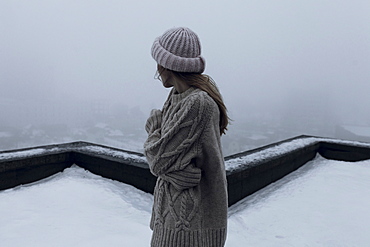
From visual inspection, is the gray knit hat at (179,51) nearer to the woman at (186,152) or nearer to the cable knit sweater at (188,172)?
the woman at (186,152)

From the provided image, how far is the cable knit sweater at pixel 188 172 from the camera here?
5.57 feet

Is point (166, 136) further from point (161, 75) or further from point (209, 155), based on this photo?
point (161, 75)

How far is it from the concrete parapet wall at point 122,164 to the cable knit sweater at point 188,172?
2985 mm

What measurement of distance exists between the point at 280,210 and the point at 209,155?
→ 11.4ft

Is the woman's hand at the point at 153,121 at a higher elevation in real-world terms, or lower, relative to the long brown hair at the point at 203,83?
lower

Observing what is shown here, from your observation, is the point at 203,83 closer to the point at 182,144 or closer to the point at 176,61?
the point at 176,61

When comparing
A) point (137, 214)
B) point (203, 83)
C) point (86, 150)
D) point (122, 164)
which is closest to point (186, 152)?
point (203, 83)

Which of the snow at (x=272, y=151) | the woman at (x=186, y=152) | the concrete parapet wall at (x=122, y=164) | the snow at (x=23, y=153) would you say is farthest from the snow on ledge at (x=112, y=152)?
the woman at (x=186, y=152)

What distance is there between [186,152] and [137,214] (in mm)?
3017

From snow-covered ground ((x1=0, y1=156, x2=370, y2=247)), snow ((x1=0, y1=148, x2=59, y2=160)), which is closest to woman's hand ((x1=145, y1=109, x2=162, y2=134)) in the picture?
snow-covered ground ((x1=0, y1=156, x2=370, y2=247))

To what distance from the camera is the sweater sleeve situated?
5.52 feet

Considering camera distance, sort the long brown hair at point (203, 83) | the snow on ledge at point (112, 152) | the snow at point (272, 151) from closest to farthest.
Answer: the long brown hair at point (203, 83) → the snow at point (272, 151) → the snow on ledge at point (112, 152)

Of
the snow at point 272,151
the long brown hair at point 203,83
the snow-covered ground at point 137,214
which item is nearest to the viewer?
the long brown hair at point 203,83

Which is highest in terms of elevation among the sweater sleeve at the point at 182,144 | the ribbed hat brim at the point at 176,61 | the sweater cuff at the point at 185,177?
the ribbed hat brim at the point at 176,61
